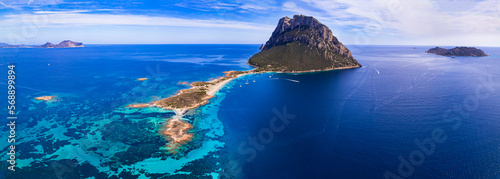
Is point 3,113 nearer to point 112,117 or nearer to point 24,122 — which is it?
point 24,122

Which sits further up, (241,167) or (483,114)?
(483,114)

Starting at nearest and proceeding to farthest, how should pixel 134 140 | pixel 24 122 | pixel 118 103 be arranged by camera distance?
pixel 134 140
pixel 24 122
pixel 118 103

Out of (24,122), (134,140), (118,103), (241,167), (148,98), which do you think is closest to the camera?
(241,167)

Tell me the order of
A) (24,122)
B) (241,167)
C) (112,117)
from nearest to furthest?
1. (241,167)
2. (24,122)
3. (112,117)

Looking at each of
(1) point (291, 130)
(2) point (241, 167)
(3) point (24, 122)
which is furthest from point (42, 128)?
(1) point (291, 130)

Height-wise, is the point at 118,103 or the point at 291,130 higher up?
the point at 118,103

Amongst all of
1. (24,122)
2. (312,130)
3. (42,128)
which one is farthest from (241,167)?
(24,122)

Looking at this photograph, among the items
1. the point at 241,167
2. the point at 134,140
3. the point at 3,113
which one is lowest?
the point at 241,167

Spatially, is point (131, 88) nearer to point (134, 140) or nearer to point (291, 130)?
point (134, 140)

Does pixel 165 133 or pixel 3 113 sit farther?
pixel 3 113
